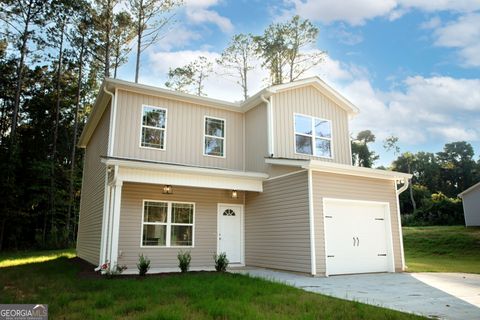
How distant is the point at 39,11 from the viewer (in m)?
20.4

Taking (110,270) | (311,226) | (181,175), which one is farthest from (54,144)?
(311,226)

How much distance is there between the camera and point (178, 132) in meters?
11.7

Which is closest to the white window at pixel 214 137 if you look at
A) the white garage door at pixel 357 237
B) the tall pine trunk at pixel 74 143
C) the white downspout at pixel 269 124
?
the white downspout at pixel 269 124

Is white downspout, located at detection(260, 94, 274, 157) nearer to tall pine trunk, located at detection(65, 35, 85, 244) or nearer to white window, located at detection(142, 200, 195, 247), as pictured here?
white window, located at detection(142, 200, 195, 247)

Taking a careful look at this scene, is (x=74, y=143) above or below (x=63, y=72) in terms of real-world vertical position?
below

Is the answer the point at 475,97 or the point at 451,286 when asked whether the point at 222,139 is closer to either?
the point at 451,286

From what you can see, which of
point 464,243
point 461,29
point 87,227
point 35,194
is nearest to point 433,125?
point 464,243

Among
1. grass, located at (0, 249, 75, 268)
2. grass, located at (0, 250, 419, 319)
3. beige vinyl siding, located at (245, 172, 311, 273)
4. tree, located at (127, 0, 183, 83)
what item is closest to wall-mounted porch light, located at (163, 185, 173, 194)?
beige vinyl siding, located at (245, 172, 311, 273)

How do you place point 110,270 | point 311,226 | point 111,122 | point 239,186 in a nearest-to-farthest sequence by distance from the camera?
point 110,270 < point 311,226 < point 111,122 < point 239,186

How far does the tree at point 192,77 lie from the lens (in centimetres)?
2456

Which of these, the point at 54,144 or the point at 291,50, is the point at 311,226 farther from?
the point at 54,144

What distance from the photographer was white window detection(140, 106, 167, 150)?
36.7 ft

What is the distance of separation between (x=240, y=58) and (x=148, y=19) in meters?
6.40

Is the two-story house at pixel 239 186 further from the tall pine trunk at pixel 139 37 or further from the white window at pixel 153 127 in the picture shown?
the tall pine trunk at pixel 139 37
